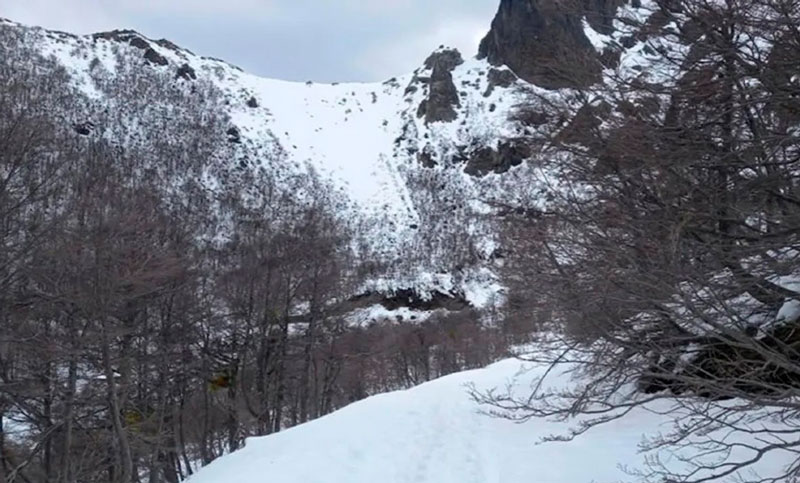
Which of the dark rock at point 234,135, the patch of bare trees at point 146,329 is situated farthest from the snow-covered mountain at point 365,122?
the patch of bare trees at point 146,329

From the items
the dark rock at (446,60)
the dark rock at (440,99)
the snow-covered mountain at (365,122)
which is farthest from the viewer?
the dark rock at (446,60)

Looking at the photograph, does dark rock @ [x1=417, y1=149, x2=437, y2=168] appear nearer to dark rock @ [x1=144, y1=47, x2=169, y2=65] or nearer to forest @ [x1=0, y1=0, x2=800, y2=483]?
dark rock @ [x1=144, y1=47, x2=169, y2=65]

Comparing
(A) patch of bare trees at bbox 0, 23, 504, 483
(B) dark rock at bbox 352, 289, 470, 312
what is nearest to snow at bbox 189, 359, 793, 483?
(A) patch of bare trees at bbox 0, 23, 504, 483

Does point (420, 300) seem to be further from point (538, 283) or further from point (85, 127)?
point (538, 283)

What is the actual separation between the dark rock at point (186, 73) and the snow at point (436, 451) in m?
97.2

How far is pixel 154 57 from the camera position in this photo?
329 feet

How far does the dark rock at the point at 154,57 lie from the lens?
3920 inches

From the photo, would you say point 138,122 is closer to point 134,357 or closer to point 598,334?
point 134,357

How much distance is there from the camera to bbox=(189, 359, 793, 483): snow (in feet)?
20.3

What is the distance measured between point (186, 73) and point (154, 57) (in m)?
6.05

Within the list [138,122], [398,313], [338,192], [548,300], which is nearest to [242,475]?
[548,300]

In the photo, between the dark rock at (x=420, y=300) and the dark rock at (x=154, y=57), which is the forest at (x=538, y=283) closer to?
the dark rock at (x=420, y=300)

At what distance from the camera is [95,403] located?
497 inches

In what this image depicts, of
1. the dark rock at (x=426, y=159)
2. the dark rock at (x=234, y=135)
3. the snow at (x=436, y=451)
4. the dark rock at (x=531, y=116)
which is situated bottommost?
the snow at (x=436, y=451)
